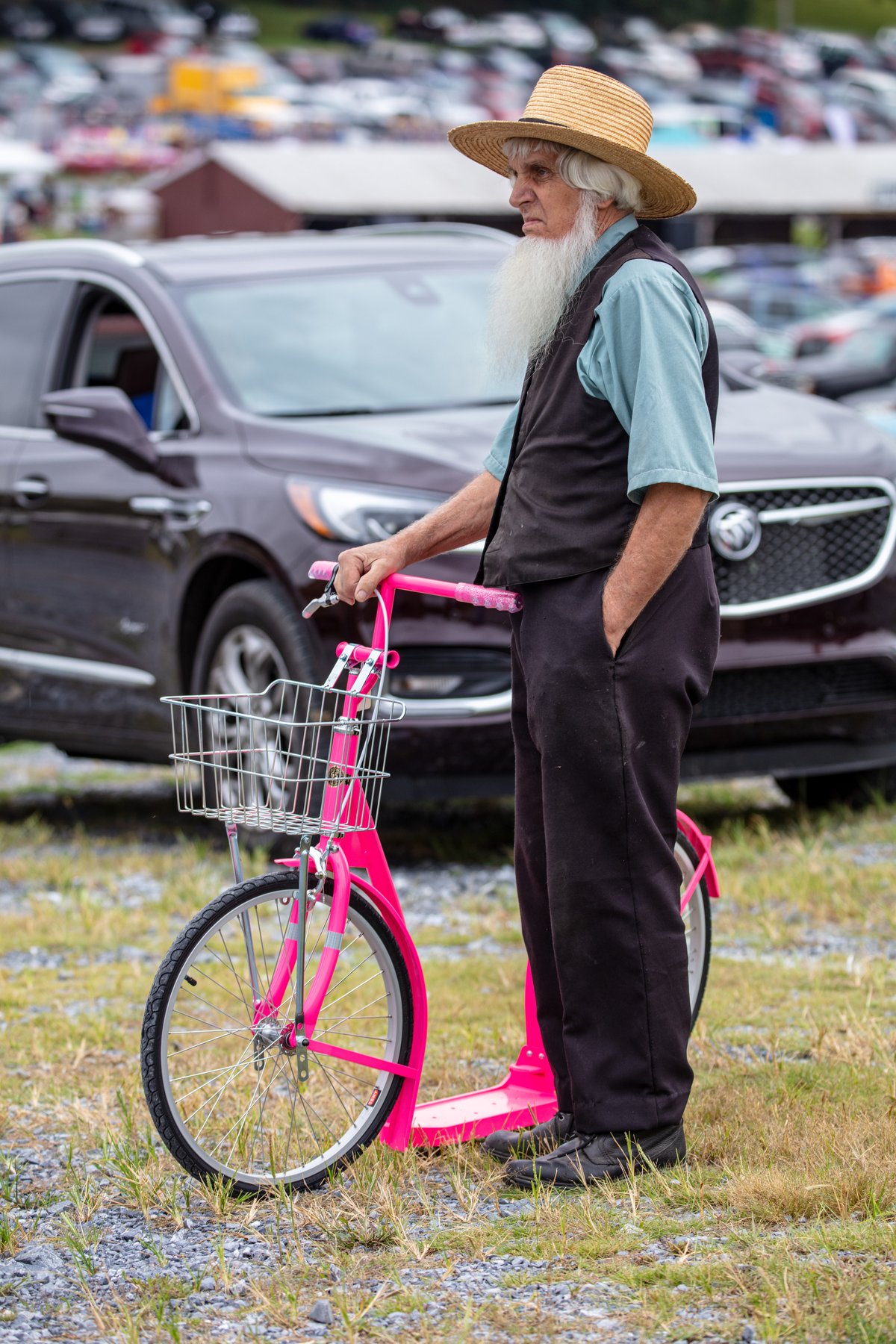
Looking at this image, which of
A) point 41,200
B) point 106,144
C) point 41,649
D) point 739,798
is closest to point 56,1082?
point 41,649

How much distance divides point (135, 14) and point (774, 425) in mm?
86393

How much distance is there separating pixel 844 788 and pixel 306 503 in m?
2.26

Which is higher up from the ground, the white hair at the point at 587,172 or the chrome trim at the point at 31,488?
the white hair at the point at 587,172

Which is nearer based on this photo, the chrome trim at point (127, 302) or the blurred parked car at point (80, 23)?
the chrome trim at point (127, 302)

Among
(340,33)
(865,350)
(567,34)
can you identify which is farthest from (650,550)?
(567,34)

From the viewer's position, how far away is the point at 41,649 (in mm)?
7223

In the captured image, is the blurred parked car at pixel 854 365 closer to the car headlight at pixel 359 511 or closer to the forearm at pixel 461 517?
the car headlight at pixel 359 511

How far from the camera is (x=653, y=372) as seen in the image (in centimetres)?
338

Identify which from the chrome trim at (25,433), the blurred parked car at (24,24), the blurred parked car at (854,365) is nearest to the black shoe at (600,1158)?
the chrome trim at (25,433)

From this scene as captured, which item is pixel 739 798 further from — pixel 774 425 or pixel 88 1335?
pixel 88 1335

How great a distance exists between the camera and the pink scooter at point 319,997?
3465mm

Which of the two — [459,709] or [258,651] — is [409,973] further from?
[258,651]

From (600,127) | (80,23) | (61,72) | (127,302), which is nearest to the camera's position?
(600,127)

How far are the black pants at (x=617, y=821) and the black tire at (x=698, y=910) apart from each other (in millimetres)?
495
